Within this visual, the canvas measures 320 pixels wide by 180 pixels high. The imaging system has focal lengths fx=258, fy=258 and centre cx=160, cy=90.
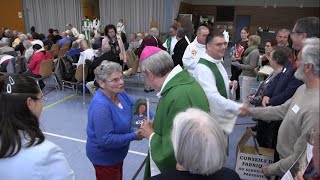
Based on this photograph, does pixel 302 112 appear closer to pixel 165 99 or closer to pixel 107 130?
pixel 165 99

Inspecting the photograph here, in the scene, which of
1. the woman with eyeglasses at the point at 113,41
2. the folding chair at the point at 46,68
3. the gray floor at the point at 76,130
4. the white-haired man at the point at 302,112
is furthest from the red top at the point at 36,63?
the white-haired man at the point at 302,112

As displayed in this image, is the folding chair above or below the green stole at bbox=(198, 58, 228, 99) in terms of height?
below

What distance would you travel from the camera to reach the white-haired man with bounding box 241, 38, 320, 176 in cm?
169

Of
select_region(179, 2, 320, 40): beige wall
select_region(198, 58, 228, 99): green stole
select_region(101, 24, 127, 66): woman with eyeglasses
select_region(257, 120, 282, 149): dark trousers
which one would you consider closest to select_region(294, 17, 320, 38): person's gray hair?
select_region(198, 58, 228, 99): green stole

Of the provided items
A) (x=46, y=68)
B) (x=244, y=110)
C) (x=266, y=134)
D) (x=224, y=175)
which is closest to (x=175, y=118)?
(x=224, y=175)

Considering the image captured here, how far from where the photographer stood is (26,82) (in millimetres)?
1350

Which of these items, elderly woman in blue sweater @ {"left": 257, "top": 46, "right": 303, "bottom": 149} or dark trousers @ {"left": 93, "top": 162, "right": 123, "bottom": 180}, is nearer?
dark trousers @ {"left": 93, "top": 162, "right": 123, "bottom": 180}

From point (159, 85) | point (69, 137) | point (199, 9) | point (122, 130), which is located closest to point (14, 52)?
point (69, 137)

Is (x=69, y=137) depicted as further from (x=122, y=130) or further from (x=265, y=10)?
(x=265, y=10)

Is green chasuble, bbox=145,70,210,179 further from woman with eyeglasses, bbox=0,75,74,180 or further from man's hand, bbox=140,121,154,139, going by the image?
woman with eyeglasses, bbox=0,75,74,180

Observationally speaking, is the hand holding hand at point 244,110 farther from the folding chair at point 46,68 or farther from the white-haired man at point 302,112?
the folding chair at point 46,68

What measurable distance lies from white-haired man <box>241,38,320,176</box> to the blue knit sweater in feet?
3.90

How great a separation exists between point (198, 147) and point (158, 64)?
2.64 feet

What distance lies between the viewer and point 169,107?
5.34 ft
